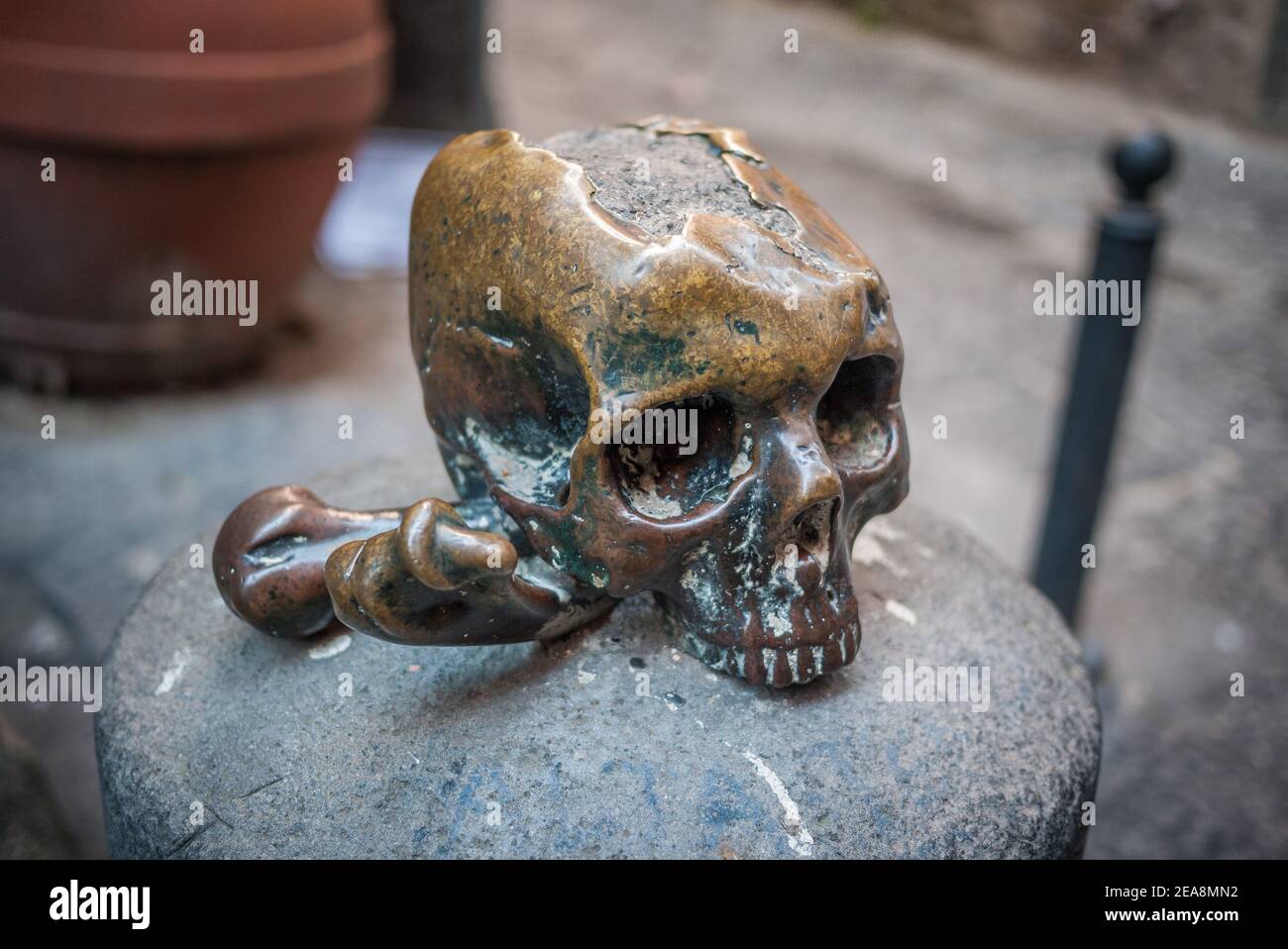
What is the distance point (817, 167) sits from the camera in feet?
14.6

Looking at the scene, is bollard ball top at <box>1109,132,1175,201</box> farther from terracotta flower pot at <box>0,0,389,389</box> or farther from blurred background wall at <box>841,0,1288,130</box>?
blurred background wall at <box>841,0,1288,130</box>

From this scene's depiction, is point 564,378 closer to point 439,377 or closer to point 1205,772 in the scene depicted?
point 439,377

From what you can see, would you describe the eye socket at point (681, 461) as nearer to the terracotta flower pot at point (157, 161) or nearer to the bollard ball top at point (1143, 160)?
the bollard ball top at point (1143, 160)

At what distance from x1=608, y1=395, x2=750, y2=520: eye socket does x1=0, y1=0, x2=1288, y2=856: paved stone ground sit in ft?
2.24

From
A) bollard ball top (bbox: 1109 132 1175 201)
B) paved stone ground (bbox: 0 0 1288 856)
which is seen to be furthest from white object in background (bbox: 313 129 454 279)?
bollard ball top (bbox: 1109 132 1175 201)

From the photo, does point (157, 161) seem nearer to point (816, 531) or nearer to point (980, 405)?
point (816, 531)

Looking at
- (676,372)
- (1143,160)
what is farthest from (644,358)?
(1143,160)

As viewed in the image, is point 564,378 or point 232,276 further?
point 232,276

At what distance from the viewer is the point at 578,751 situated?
3.89 ft

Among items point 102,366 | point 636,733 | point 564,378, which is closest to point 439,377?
point 564,378

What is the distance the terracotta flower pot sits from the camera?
2.45 m

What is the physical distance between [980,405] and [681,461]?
2.30m

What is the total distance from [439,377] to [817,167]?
11.2 feet
